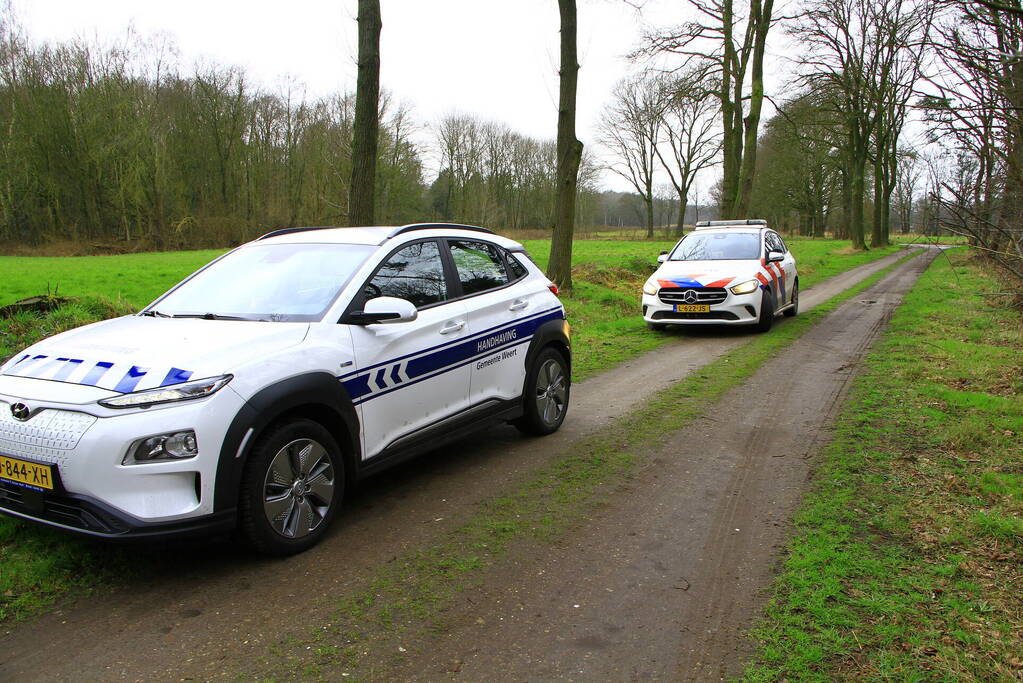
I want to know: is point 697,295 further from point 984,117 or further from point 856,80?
point 856,80

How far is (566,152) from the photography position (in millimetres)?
14852

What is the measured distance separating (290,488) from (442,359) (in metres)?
1.46

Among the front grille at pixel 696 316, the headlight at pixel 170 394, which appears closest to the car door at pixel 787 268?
the front grille at pixel 696 316

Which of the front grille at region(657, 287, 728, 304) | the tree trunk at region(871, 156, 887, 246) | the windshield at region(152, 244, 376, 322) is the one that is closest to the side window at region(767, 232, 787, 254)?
the front grille at region(657, 287, 728, 304)

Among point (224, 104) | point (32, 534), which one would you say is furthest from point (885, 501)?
point (224, 104)

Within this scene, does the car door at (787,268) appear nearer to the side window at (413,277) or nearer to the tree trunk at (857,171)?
the side window at (413,277)

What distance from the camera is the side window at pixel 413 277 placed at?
4668 millimetres

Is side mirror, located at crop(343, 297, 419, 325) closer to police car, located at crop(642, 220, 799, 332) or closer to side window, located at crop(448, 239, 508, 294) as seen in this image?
side window, located at crop(448, 239, 508, 294)

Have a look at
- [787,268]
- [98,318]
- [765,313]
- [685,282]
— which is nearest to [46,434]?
[98,318]

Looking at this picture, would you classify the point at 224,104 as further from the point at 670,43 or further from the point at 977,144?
the point at 977,144

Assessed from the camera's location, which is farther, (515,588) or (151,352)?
(151,352)

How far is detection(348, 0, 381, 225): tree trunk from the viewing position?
9.53 metres

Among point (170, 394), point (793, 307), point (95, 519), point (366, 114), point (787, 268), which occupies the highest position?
point (366, 114)

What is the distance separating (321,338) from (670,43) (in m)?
22.2
